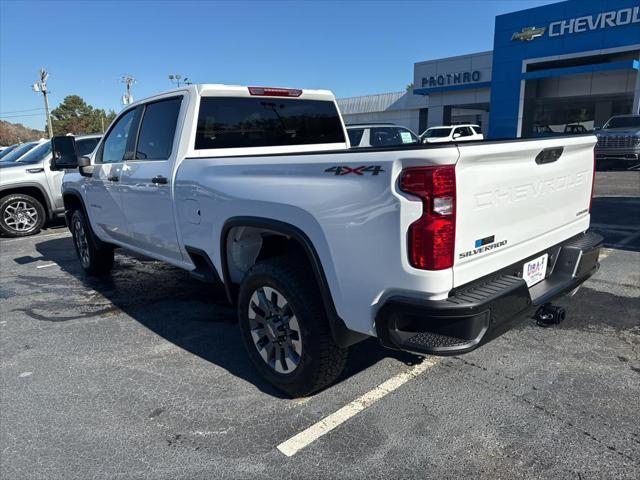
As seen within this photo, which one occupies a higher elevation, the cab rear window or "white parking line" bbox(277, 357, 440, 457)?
the cab rear window

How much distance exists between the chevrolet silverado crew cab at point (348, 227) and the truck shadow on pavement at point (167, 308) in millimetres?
533

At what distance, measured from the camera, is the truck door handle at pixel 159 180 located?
390 cm

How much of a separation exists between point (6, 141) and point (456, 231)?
8986cm

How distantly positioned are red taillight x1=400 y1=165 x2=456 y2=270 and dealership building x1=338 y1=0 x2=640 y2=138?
80.0 feet

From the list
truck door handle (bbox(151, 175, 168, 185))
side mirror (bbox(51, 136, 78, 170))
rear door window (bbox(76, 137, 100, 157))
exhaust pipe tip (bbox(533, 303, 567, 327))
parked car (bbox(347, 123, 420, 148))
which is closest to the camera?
exhaust pipe tip (bbox(533, 303, 567, 327))

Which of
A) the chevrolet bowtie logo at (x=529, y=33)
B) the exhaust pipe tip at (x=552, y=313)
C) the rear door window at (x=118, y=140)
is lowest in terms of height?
the exhaust pipe tip at (x=552, y=313)

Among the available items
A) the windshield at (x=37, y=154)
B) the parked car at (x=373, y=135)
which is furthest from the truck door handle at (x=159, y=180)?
the parked car at (x=373, y=135)

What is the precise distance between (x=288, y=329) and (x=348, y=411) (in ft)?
2.02

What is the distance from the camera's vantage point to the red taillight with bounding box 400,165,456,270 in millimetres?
2148

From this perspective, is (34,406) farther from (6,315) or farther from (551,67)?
(551,67)

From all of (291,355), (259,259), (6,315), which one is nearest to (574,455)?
(291,355)

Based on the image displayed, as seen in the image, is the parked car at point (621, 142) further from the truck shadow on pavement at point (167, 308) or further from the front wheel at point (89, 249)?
the front wheel at point (89, 249)

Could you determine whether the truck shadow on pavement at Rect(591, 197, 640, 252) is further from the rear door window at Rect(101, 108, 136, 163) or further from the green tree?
the green tree

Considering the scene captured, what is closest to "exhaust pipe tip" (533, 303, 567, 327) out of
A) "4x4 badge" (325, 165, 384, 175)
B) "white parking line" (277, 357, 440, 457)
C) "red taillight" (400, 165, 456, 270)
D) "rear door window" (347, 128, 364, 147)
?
"white parking line" (277, 357, 440, 457)
